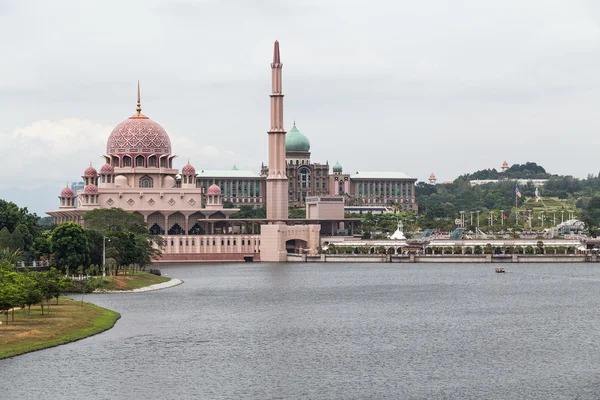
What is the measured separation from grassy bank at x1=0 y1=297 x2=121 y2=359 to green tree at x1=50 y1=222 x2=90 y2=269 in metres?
24.1

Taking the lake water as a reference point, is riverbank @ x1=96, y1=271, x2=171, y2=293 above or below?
above

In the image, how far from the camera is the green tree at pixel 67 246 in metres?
122

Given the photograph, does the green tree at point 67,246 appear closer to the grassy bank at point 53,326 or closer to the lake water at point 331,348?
the lake water at point 331,348

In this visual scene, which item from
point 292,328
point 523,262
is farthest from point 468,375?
point 523,262

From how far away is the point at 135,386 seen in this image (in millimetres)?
63719

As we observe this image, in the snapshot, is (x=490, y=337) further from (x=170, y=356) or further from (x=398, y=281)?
(x=398, y=281)

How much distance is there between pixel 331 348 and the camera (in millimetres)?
77938

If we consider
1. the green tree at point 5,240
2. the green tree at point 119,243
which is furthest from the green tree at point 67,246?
the green tree at point 5,240

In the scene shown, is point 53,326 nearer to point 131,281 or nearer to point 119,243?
point 131,281

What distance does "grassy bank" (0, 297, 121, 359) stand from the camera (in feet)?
243

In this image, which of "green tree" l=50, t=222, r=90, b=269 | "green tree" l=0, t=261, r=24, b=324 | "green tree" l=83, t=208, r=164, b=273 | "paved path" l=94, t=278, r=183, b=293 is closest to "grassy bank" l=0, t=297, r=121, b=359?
"green tree" l=0, t=261, r=24, b=324

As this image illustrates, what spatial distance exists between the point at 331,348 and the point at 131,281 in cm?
5516

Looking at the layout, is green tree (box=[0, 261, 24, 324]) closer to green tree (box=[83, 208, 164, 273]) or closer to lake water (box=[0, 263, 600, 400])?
lake water (box=[0, 263, 600, 400])

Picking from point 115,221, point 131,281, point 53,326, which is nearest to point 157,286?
point 131,281
